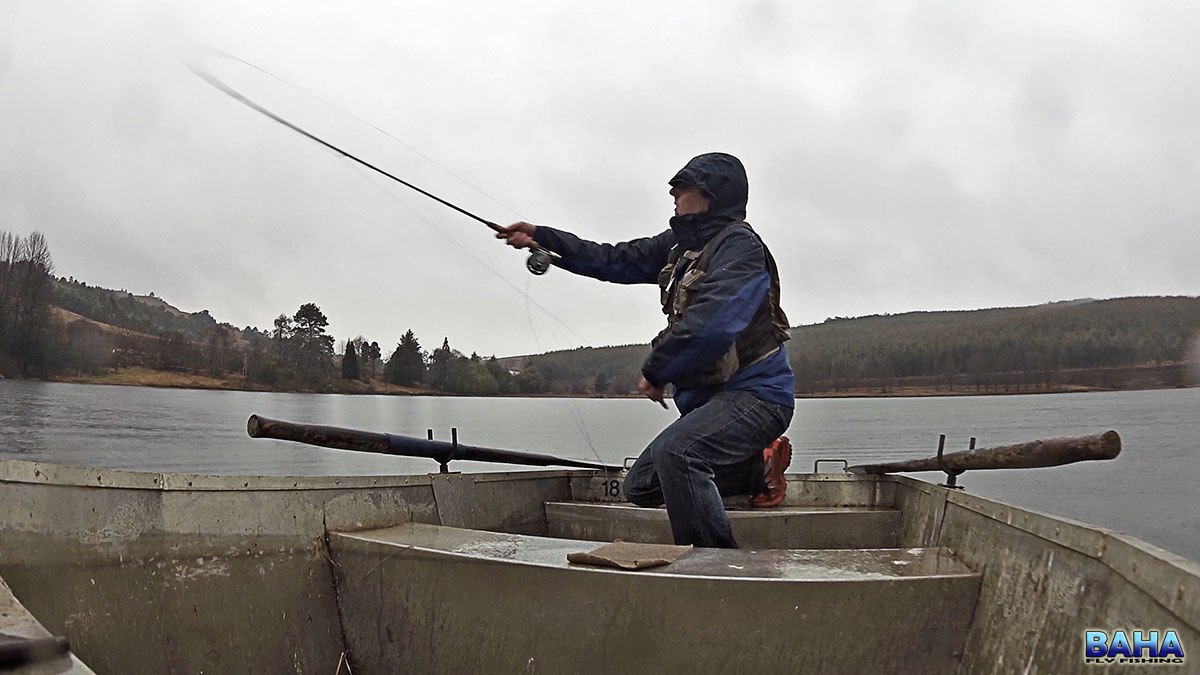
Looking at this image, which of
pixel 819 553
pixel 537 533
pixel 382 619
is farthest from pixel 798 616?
pixel 537 533

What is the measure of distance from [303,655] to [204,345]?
4109 centimetres

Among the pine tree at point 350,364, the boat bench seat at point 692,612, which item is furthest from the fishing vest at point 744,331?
the pine tree at point 350,364

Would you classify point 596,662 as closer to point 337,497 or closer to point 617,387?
point 337,497

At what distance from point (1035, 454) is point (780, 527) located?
1.41 meters

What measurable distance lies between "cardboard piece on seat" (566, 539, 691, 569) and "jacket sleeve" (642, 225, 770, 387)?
0.80m

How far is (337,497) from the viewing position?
3.52 meters

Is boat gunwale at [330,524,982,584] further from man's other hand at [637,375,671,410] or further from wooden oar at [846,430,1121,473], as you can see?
man's other hand at [637,375,671,410]

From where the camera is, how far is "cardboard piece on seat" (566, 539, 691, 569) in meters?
2.74

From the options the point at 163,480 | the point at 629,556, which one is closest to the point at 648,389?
the point at 629,556

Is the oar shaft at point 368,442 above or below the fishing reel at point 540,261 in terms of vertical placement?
below

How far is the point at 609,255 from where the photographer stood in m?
4.68

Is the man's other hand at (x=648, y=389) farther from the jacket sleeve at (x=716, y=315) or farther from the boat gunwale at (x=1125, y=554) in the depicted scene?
the boat gunwale at (x=1125, y=554)

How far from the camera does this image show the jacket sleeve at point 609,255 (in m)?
4.64

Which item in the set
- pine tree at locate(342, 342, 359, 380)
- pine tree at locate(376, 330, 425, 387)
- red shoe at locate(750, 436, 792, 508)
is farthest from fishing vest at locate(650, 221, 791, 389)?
pine tree at locate(342, 342, 359, 380)
